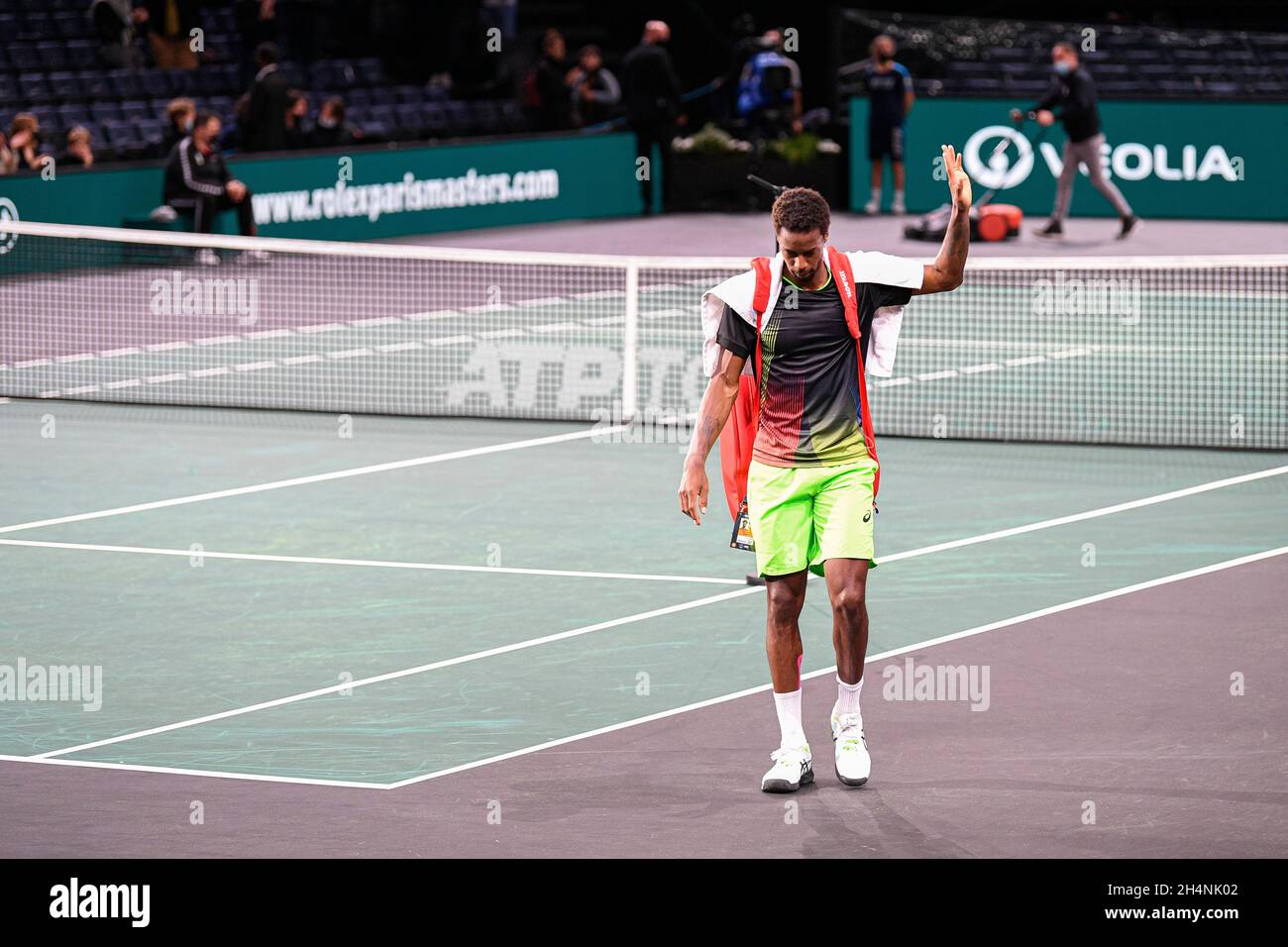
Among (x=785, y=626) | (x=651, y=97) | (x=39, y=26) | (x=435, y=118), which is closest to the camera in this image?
(x=785, y=626)

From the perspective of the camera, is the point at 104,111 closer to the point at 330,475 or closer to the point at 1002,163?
the point at 1002,163

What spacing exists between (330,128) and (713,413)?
19.1m

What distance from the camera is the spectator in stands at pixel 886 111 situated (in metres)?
26.8

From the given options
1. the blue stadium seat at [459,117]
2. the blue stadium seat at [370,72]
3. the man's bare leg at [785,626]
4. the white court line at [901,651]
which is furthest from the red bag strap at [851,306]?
the blue stadium seat at [370,72]

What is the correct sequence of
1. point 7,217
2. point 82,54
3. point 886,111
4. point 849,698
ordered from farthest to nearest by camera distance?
point 886,111
point 82,54
point 7,217
point 849,698

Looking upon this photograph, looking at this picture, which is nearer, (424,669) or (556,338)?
(424,669)

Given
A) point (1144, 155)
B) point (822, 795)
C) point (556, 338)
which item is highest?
point (1144, 155)

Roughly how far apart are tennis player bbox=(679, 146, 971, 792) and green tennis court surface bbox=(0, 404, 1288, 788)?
109cm

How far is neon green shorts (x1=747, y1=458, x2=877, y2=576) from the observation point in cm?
741

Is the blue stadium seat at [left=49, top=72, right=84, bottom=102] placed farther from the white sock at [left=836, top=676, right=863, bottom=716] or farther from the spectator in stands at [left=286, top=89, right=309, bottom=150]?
the white sock at [left=836, top=676, right=863, bottom=716]

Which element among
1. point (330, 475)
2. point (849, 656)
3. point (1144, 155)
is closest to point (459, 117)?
point (1144, 155)

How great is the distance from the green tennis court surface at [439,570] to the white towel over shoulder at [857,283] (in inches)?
65.9

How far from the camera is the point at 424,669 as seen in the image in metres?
9.06

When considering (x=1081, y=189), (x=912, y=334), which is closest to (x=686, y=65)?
(x=1081, y=189)
